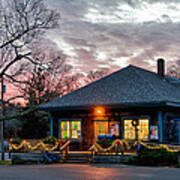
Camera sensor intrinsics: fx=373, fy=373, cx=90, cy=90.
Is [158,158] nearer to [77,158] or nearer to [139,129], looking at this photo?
[139,129]

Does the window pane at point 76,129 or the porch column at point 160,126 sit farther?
the window pane at point 76,129

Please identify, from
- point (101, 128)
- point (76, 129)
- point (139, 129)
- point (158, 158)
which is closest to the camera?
point (158, 158)

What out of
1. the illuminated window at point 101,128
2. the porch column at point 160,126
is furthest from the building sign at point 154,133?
the illuminated window at point 101,128

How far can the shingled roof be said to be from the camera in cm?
2398

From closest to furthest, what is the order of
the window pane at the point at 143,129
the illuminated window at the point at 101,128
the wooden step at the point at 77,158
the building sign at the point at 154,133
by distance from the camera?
the building sign at the point at 154,133
the wooden step at the point at 77,158
the window pane at the point at 143,129
the illuminated window at the point at 101,128

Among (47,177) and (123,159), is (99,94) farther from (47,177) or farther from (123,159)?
(47,177)

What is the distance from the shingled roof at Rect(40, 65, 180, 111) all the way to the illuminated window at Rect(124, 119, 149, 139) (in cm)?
138

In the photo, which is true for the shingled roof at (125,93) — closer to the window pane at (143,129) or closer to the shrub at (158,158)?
the window pane at (143,129)

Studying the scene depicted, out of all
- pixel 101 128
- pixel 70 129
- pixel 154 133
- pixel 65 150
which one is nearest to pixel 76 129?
pixel 70 129

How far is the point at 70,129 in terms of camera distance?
1046 inches

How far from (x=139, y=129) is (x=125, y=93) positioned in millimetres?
2917

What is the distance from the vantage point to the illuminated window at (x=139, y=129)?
2395cm

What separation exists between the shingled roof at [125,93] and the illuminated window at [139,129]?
4.53ft

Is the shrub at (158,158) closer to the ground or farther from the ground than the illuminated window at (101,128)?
closer to the ground
